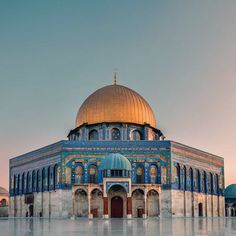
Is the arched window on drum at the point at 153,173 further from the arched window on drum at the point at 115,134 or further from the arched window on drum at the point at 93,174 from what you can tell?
the arched window on drum at the point at 115,134

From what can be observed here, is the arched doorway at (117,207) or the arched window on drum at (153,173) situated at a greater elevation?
the arched window on drum at (153,173)

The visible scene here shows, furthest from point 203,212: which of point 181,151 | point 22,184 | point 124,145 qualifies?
Answer: point 22,184

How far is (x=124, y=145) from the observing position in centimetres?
A: 4391

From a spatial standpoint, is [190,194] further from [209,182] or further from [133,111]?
[133,111]

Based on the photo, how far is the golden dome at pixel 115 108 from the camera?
48.6m

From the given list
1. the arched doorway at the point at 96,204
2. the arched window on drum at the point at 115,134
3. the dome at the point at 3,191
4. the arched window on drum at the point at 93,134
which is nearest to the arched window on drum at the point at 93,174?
the arched doorway at the point at 96,204

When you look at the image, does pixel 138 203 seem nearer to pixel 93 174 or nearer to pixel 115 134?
pixel 93 174

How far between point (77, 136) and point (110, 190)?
36.7 feet

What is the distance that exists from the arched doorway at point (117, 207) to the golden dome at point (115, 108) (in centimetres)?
966

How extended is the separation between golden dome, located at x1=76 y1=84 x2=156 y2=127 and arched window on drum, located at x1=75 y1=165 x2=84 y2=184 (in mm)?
6614

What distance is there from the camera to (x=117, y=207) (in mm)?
41094

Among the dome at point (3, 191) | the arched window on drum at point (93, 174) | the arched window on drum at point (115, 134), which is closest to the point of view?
the arched window on drum at point (93, 174)

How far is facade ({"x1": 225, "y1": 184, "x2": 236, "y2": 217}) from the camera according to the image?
59.7m

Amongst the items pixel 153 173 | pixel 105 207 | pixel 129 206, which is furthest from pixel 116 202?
pixel 153 173
